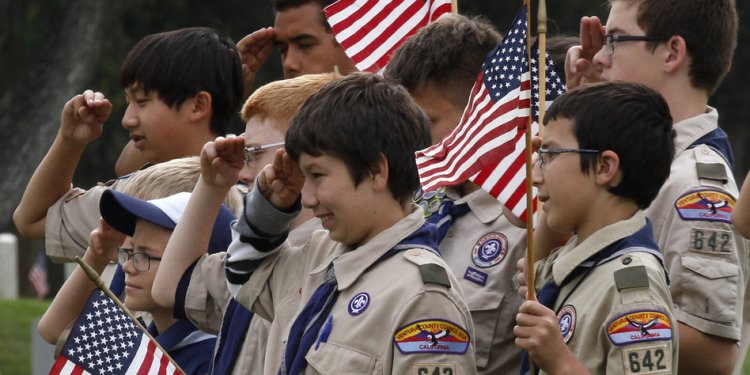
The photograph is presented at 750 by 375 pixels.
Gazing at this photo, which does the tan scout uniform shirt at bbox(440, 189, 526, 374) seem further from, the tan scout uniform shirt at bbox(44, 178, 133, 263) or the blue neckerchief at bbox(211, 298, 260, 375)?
the tan scout uniform shirt at bbox(44, 178, 133, 263)

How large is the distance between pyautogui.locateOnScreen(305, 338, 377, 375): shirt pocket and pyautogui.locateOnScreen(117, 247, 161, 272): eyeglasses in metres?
1.20

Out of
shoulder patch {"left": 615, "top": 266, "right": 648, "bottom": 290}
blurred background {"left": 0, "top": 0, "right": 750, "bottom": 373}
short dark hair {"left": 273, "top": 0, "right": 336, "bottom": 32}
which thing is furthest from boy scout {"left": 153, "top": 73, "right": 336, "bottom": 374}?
blurred background {"left": 0, "top": 0, "right": 750, "bottom": 373}

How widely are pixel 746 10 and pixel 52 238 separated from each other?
25.9 m

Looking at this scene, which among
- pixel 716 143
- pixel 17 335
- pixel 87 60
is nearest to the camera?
pixel 716 143

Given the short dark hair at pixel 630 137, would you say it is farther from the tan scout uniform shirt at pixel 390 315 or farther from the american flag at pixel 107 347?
the american flag at pixel 107 347

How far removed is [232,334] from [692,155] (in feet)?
5.20

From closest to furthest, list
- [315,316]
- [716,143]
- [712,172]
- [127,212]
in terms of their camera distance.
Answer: [315,316] < [712,172] < [716,143] < [127,212]

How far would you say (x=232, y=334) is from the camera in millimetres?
5176

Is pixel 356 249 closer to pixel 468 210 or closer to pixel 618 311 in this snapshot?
pixel 468 210

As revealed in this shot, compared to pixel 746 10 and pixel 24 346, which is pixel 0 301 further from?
pixel 746 10

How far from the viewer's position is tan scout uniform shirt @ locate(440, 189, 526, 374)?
4895 millimetres

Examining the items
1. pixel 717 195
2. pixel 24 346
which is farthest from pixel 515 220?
pixel 24 346

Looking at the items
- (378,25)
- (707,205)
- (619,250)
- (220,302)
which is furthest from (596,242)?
(378,25)

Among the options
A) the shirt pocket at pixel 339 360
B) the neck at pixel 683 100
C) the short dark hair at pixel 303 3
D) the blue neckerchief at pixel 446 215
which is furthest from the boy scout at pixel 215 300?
the short dark hair at pixel 303 3
